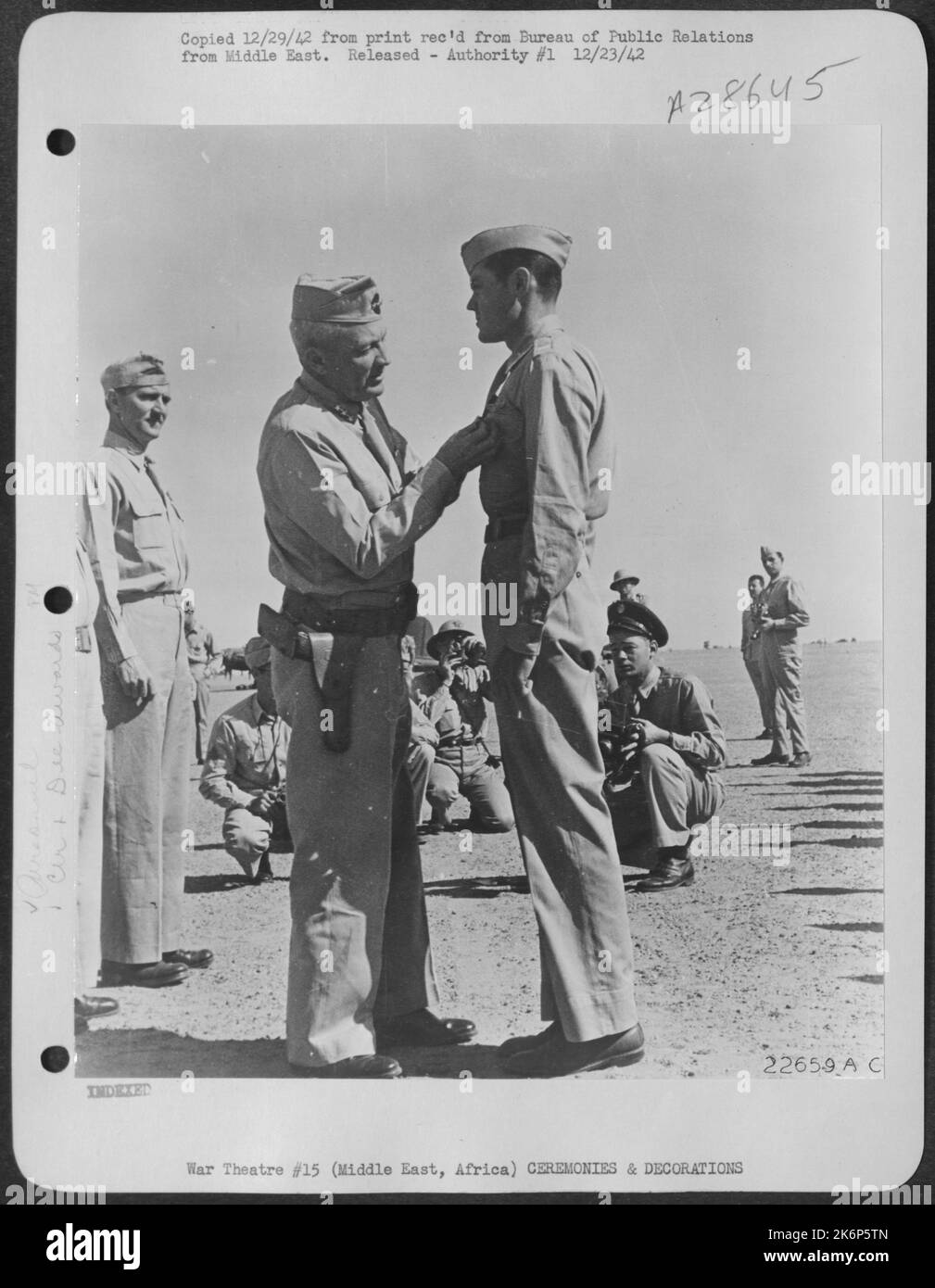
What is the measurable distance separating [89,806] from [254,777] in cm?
40

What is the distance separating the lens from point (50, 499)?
2.46m

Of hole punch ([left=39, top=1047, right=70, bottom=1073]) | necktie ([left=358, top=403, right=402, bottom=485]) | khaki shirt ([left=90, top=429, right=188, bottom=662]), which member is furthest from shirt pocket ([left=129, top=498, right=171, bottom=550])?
hole punch ([left=39, top=1047, right=70, bottom=1073])

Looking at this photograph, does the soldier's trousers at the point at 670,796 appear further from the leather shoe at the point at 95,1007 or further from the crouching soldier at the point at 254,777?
the leather shoe at the point at 95,1007

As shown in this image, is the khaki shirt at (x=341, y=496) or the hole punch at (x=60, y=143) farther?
the hole punch at (x=60, y=143)

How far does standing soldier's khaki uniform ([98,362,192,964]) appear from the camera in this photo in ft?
7.99

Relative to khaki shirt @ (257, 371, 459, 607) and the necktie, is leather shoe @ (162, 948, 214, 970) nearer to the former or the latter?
khaki shirt @ (257, 371, 459, 607)

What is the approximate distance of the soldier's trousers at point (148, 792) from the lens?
95.9 inches

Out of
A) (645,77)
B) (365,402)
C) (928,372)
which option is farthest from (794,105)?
(365,402)

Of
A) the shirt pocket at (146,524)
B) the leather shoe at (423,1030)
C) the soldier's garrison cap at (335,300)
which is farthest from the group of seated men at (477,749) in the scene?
the soldier's garrison cap at (335,300)

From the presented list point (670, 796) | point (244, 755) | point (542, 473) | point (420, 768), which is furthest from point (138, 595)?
point (670, 796)

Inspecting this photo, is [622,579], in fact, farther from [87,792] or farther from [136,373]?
→ [87,792]

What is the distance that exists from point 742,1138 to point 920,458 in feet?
5.34

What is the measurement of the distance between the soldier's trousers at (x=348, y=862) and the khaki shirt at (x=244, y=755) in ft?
0.12

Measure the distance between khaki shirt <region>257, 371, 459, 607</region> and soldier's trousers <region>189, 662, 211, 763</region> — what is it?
0.28m
